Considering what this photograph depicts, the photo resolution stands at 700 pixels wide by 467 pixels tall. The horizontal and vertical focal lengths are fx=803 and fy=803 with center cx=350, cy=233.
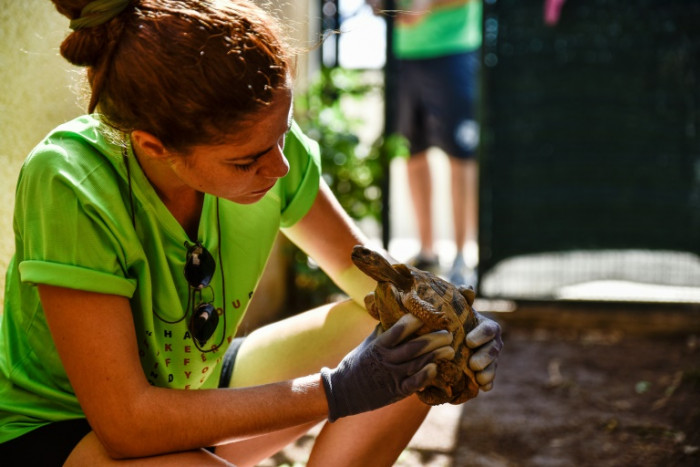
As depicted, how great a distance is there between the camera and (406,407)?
5.42 ft

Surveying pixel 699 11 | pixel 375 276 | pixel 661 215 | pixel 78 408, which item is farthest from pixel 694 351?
pixel 78 408

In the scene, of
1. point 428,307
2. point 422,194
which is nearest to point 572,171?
point 422,194

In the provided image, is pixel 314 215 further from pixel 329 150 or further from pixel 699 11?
pixel 699 11

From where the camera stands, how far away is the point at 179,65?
1.23m

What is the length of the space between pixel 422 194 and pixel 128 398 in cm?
350

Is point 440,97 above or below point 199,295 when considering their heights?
above

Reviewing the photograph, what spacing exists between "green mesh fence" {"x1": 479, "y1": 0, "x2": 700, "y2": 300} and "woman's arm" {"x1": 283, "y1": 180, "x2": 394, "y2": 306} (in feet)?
7.15

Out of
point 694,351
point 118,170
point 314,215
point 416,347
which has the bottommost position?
point 694,351

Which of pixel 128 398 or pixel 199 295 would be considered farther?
pixel 199 295

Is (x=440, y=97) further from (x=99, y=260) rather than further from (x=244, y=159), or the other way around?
(x=99, y=260)

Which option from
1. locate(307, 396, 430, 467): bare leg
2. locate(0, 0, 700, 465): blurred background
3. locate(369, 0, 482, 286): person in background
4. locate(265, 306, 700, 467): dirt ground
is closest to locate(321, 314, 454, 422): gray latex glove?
locate(307, 396, 430, 467): bare leg

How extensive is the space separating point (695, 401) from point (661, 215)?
3.79ft

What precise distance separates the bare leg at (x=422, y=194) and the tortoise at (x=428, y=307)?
3.02 meters

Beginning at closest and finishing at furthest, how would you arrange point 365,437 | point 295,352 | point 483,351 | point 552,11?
point 483,351, point 365,437, point 295,352, point 552,11
